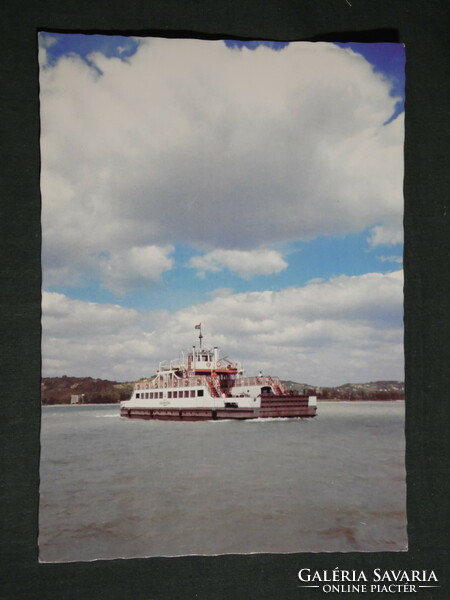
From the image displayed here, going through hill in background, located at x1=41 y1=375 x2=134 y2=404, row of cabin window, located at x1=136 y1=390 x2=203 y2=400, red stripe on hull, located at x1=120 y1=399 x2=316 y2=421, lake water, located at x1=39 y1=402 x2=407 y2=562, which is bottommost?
lake water, located at x1=39 y1=402 x2=407 y2=562

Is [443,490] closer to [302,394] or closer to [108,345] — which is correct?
[302,394]

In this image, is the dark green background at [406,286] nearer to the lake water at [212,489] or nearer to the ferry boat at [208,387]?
the lake water at [212,489]

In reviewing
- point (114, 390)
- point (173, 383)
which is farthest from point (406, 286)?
point (114, 390)

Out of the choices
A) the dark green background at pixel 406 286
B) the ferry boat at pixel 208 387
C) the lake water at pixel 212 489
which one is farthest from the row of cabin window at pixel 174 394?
the dark green background at pixel 406 286

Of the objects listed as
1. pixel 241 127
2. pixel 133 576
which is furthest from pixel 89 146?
pixel 133 576

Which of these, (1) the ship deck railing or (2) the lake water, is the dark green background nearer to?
(2) the lake water

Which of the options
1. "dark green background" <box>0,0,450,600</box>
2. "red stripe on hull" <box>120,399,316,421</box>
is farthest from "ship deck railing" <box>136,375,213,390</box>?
"dark green background" <box>0,0,450,600</box>

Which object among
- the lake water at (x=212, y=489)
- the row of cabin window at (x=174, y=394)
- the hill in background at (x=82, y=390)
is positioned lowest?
the lake water at (x=212, y=489)
